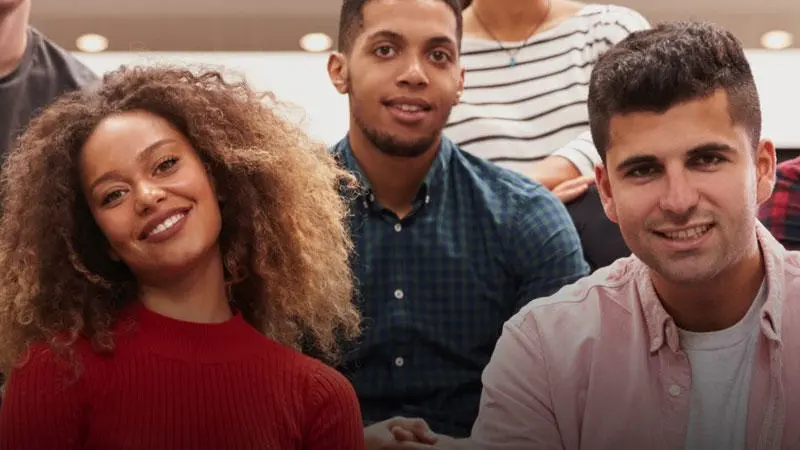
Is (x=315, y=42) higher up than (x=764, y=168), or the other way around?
(x=315, y=42)

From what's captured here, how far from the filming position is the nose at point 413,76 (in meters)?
0.85

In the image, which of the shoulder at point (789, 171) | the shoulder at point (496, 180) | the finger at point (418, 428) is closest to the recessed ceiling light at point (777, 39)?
the shoulder at point (789, 171)

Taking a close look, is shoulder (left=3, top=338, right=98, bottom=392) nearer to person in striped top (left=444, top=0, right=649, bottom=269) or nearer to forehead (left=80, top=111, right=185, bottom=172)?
forehead (left=80, top=111, right=185, bottom=172)

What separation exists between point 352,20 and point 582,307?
32cm

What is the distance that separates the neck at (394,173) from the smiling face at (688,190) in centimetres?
20

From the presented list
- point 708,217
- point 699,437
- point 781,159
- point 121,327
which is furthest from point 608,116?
point 781,159

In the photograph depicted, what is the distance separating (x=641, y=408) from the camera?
729mm

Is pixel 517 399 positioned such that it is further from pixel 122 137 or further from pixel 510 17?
pixel 510 17

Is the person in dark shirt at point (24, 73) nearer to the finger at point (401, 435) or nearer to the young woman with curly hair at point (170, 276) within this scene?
the young woman with curly hair at point (170, 276)

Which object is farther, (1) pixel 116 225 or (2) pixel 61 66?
(2) pixel 61 66

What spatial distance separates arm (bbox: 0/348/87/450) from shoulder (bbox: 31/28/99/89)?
328mm

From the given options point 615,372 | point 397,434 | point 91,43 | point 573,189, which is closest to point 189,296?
point 397,434

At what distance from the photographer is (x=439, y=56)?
2.90 ft

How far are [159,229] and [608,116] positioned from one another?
11.6 inches
